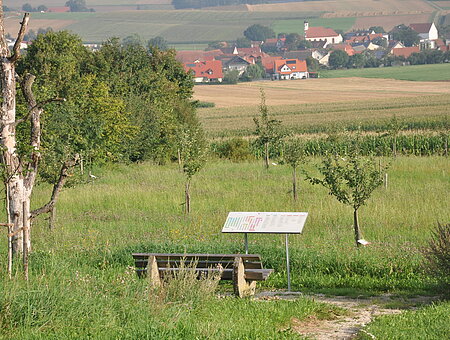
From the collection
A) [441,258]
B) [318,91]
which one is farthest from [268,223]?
→ [318,91]

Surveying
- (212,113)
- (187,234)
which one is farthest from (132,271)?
(212,113)

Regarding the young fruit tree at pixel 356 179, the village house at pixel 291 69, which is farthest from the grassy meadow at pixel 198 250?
the village house at pixel 291 69

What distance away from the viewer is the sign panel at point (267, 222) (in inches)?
494

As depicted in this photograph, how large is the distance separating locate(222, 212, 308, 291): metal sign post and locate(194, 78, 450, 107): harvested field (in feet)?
275

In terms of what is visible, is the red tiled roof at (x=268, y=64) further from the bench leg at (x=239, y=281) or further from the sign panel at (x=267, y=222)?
the bench leg at (x=239, y=281)

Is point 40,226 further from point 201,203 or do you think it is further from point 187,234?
point 201,203

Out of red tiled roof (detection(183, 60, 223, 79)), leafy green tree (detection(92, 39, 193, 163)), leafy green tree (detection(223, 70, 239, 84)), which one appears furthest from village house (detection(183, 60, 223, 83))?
leafy green tree (detection(92, 39, 193, 163))

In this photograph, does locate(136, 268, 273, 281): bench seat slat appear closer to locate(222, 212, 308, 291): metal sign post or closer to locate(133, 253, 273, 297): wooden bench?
locate(133, 253, 273, 297): wooden bench

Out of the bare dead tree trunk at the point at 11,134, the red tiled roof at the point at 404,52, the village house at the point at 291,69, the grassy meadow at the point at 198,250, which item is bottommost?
the village house at the point at 291,69

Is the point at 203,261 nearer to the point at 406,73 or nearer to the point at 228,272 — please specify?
the point at 228,272

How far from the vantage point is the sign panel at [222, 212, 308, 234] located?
12555 mm

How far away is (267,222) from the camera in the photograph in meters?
12.9

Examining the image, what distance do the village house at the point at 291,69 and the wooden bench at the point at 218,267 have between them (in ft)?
492

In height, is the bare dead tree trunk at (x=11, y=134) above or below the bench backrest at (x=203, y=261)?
above
